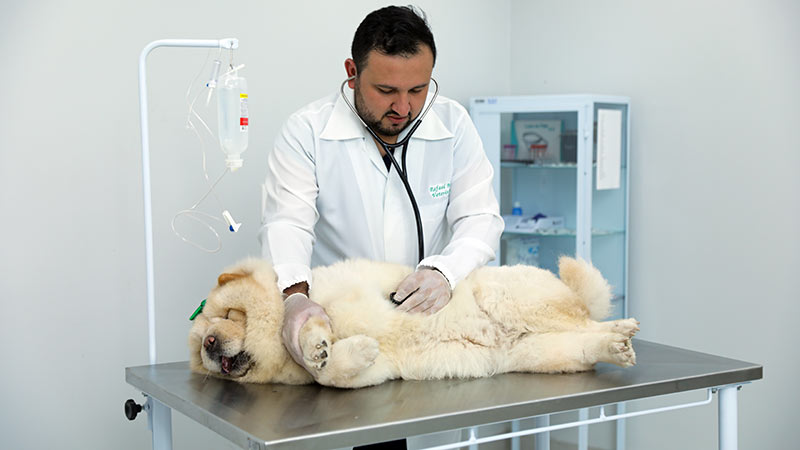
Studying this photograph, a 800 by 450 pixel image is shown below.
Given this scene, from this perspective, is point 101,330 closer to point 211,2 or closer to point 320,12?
point 211,2

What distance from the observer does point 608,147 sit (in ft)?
10.1

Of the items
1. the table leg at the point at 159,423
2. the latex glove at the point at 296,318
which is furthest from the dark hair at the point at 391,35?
the table leg at the point at 159,423

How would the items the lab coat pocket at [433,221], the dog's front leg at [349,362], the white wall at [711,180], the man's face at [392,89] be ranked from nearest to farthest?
the dog's front leg at [349,362] → the man's face at [392,89] → the lab coat pocket at [433,221] → the white wall at [711,180]

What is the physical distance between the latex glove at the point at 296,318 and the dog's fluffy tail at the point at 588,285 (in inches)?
22.5

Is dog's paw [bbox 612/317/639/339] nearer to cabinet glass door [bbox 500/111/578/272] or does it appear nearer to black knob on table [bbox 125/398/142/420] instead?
black knob on table [bbox 125/398/142/420]

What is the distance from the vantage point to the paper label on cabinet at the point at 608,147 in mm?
3059

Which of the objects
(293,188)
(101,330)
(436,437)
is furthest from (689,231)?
(101,330)

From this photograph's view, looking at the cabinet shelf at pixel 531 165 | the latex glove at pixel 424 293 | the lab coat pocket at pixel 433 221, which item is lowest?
the latex glove at pixel 424 293

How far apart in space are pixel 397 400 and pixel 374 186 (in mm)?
721

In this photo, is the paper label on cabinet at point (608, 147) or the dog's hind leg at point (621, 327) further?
the paper label on cabinet at point (608, 147)

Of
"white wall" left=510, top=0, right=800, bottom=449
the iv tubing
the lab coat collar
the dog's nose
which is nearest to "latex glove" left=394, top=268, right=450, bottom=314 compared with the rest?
the dog's nose

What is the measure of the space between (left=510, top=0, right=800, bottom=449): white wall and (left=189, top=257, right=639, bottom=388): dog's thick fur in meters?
1.45

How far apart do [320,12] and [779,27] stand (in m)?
1.75

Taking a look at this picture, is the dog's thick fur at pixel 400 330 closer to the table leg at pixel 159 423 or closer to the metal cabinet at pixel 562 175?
the table leg at pixel 159 423
